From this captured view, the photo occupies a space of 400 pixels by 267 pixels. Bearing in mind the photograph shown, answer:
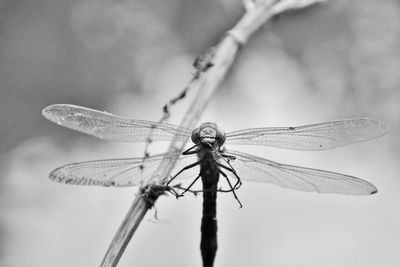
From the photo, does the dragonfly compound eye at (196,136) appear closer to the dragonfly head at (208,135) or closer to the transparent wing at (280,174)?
the dragonfly head at (208,135)

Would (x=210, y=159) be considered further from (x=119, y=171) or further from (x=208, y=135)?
(x=119, y=171)

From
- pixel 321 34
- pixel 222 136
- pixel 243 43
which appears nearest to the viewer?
pixel 222 136

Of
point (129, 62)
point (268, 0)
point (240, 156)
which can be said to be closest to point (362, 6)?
point (129, 62)

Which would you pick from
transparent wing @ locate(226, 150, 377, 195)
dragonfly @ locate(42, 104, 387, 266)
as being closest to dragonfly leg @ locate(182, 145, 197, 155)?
dragonfly @ locate(42, 104, 387, 266)

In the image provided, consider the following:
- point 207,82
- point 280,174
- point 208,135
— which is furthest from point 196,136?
point 280,174

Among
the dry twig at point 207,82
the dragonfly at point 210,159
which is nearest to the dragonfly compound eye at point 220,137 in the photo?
the dragonfly at point 210,159

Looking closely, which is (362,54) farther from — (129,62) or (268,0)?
(268,0)

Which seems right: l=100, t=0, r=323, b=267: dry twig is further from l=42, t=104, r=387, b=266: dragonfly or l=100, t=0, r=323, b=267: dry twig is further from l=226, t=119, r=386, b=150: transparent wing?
l=226, t=119, r=386, b=150: transparent wing
